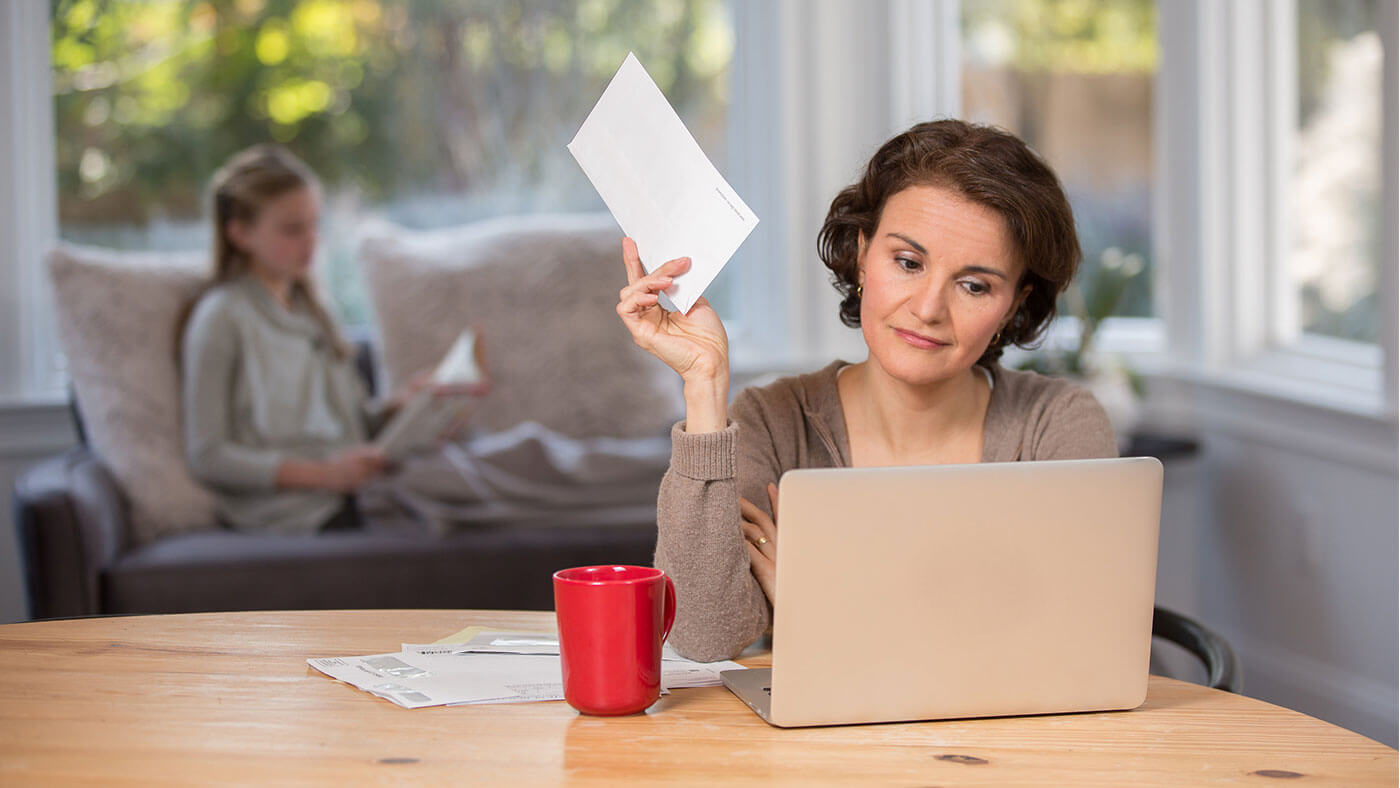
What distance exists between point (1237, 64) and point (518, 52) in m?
1.86

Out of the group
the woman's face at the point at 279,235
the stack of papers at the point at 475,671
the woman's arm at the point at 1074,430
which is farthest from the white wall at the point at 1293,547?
the woman's face at the point at 279,235

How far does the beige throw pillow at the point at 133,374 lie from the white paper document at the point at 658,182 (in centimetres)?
202

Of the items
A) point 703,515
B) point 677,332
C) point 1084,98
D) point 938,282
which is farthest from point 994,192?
point 1084,98

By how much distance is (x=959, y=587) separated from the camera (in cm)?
103

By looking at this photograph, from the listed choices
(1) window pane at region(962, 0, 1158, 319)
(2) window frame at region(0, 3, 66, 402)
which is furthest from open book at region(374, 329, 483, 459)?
(1) window pane at region(962, 0, 1158, 319)

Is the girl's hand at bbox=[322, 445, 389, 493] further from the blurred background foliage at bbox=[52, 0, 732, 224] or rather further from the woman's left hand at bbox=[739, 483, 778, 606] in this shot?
the woman's left hand at bbox=[739, 483, 778, 606]

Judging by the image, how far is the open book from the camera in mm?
2908

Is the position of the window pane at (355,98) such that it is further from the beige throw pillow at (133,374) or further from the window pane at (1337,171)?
the window pane at (1337,171)

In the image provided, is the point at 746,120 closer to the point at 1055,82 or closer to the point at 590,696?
the point at 1055,82

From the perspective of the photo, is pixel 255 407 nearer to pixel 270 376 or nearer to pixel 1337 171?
pixel 270 376

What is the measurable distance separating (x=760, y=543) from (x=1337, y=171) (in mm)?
2051

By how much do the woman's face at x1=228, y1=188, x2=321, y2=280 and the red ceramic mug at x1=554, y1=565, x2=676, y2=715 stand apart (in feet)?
6.89

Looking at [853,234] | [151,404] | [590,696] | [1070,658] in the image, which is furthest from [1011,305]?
[151,404]

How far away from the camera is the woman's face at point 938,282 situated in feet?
4.80
